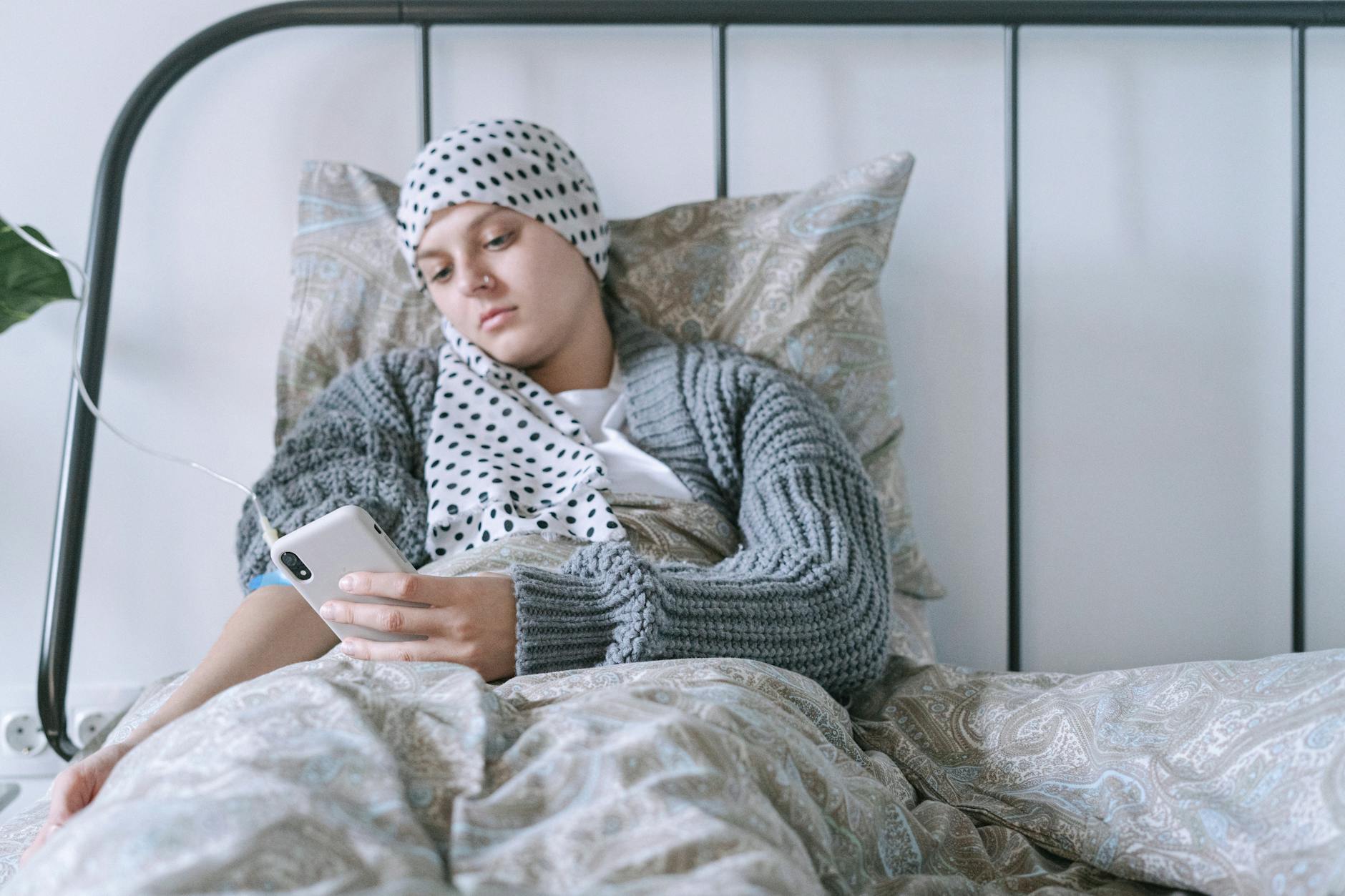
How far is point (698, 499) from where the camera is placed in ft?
3.57

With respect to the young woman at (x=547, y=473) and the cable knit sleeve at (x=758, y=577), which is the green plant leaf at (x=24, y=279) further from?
the cable knit sleeve at (x=758, y=577)

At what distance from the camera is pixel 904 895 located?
60cm

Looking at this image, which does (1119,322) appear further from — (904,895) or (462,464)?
(904,895)

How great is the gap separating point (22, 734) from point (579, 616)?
93cm

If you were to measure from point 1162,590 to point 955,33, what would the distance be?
74 centimetres

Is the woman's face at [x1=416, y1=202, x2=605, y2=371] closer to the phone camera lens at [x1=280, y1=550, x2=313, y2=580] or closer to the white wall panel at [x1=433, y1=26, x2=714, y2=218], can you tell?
the white wall panel at [x1=433, y1=26, x2=714, y2=218]

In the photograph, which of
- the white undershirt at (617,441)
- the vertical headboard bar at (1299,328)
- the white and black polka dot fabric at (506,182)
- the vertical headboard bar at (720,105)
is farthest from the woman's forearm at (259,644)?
the vertical headboard bar at (1299,328)

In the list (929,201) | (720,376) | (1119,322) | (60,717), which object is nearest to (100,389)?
(60,717)

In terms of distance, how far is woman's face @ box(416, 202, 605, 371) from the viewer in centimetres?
111

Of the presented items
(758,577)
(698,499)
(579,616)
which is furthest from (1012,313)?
(579,616)


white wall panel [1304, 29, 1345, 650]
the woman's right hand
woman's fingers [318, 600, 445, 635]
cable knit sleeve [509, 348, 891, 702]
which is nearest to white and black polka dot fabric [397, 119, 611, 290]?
cable knit sleeve [509, 348, 891, 702]

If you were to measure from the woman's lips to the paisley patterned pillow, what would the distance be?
0.14 m

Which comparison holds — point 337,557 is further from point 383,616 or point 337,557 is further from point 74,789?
point 74,789

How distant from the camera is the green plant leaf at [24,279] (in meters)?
1.16
